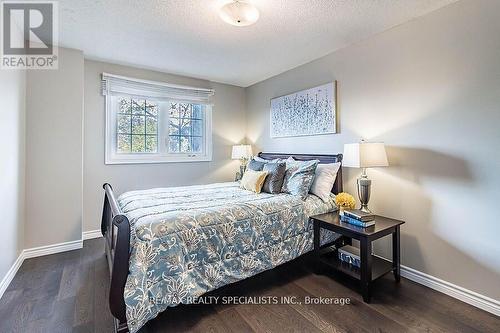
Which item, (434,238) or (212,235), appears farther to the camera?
(434,238)

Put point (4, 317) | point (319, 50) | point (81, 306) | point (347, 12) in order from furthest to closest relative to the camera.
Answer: point (319, 50), point (347, 12), point (81, 306), point (4, 317)

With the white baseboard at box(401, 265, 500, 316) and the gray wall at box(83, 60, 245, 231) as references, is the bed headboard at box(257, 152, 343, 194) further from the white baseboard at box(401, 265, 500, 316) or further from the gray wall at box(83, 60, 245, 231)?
the gray wall at box(83, 60, 245, 231)

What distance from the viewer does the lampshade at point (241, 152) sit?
4129 millimetres

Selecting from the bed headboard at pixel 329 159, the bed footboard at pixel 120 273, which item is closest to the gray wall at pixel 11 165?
the bed footboard at pixel 120 273

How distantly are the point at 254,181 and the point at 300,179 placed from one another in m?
0.54

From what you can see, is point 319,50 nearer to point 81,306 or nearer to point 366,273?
point 366,273

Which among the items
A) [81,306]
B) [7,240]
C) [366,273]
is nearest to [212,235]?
[81,306]

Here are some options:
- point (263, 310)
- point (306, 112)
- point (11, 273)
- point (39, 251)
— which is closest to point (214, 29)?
point (306, 112)

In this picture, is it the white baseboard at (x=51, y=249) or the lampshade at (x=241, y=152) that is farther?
the lampshade at (x=241, y=152)

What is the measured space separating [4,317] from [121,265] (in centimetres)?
108

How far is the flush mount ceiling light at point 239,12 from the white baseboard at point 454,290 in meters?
2.66

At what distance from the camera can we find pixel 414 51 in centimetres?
228

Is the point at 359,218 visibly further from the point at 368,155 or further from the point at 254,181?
the point at 254,181

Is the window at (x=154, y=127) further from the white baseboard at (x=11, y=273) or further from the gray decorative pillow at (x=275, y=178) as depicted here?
the gray decorative pillow at (x=275, y=178)
